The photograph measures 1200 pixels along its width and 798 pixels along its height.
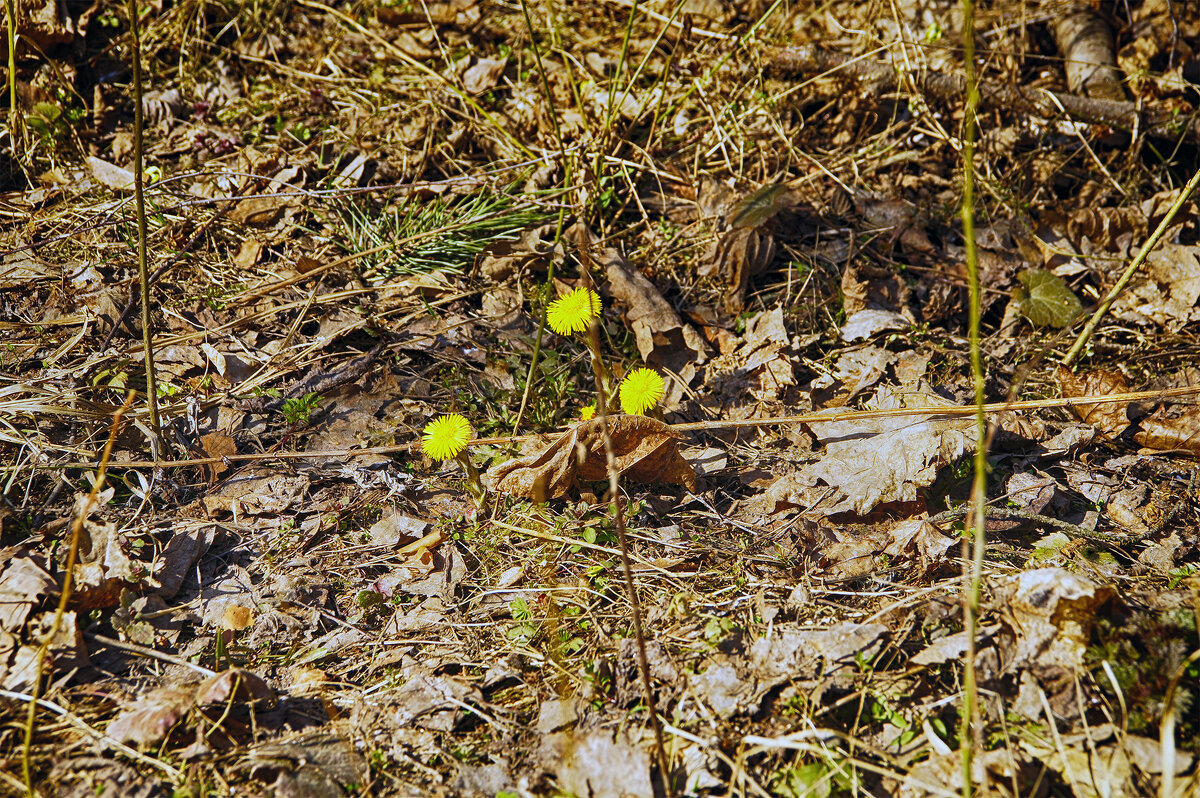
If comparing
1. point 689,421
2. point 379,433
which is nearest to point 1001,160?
point 689,421

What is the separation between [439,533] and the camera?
7.11 ft

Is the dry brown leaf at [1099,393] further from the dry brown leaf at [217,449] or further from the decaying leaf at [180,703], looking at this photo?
the dry brown leaf at [217,449]

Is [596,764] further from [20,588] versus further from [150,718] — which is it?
[20,588]

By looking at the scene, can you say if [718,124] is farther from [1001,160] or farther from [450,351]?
[450,351]

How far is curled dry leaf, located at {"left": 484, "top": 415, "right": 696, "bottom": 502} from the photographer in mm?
2225

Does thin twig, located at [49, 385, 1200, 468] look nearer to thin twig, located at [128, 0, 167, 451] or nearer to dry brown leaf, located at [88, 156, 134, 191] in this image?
thin twig, located at [128, 0, 167, 451]

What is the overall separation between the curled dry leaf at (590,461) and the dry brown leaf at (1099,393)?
4.87 ft

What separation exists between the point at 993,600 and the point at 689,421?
4.00 feet

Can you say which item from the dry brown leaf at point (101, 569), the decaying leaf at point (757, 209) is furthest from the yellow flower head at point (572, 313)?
the dry brown leaf at point (101, 569)

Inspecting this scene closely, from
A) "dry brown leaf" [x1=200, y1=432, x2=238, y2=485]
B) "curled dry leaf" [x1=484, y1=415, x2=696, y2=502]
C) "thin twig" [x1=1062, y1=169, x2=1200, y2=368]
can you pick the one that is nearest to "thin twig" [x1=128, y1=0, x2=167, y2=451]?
"dry brown leaf" [x1=200, y1=432, x2=238, y2=485]

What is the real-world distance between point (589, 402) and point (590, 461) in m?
0.46

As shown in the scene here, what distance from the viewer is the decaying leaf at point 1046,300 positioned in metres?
2.80

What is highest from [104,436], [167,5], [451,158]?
[167,5]

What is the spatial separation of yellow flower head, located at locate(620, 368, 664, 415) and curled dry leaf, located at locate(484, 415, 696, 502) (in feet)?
0.15
